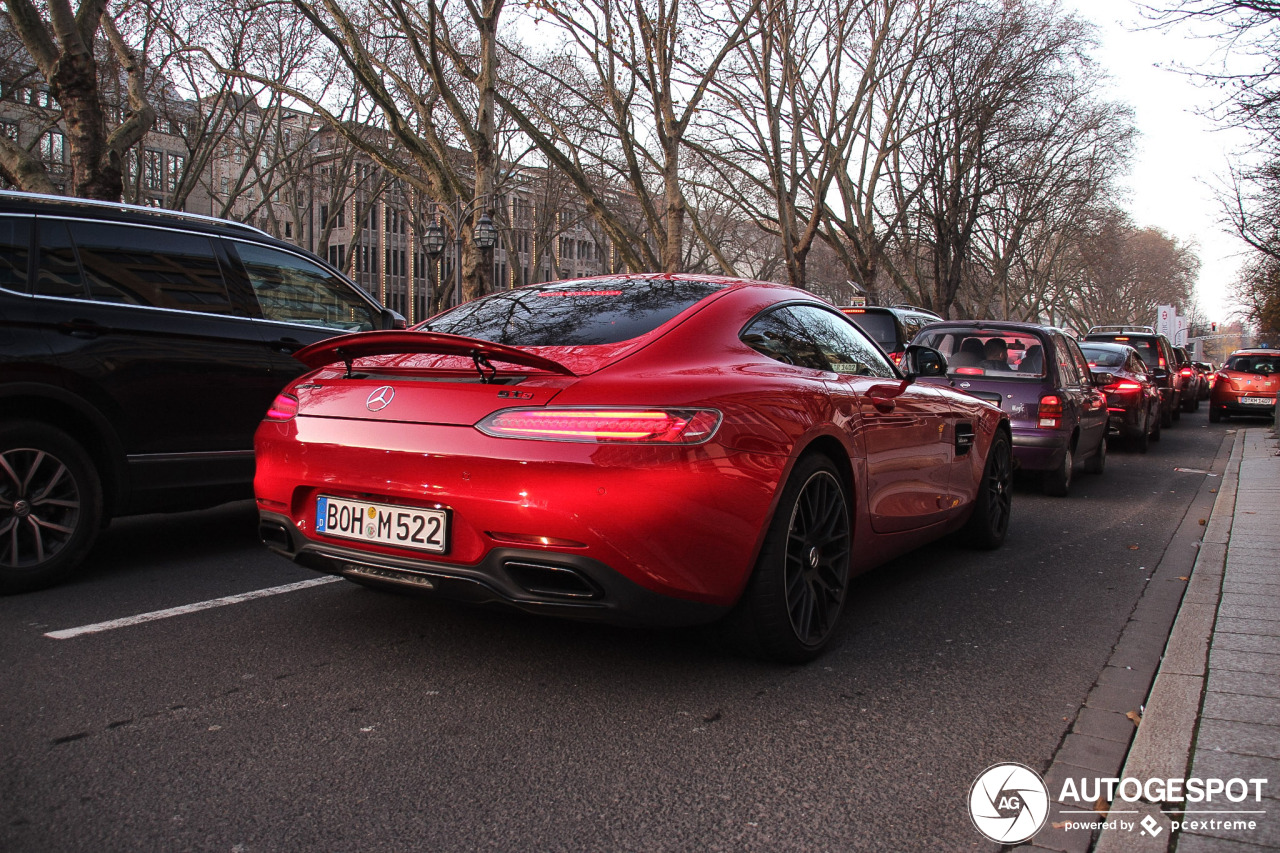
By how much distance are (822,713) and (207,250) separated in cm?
433

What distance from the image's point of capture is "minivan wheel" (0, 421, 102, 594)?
4.47m

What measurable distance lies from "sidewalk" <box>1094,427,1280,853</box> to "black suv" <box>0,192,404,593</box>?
4.56 m

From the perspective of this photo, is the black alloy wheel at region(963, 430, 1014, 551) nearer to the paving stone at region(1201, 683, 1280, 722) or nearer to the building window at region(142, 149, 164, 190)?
the paving stone at region(1201, 683, 1280, 722)

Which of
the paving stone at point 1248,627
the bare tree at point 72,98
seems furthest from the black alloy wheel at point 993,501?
the bare tree at point 72,98

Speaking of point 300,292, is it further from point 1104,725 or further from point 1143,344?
point 1143,344

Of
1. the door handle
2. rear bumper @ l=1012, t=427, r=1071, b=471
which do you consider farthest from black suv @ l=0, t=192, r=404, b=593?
rear bumper @ l=1012, t=427, r=1071, b=471

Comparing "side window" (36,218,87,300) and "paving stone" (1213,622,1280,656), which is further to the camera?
"side window" (36,218,87,300)

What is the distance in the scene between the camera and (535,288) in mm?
4449

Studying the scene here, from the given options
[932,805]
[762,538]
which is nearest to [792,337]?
[762,538]

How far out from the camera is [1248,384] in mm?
22047

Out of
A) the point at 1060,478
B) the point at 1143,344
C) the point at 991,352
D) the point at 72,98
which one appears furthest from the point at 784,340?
the point at 1143,344

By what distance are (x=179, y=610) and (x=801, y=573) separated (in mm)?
2683

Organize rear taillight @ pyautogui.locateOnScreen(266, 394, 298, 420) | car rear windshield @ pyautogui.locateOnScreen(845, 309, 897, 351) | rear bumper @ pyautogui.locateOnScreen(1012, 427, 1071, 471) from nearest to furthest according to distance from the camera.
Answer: rear taillight @ pyautogui.locateOnScreen(266, 394, 298, 420)
rear bumper @ pyautogui.locateOnScreen(1012, 427, 1071, 471)
car rear windshield @ pyautogui.locateOnScreen(845, 309, 897, 351)

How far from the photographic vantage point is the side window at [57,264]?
4.71 meters
